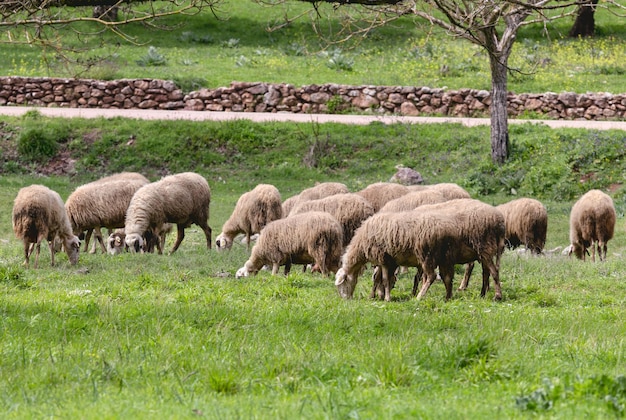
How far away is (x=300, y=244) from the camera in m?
11.5

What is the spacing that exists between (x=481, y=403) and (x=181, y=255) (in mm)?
9181

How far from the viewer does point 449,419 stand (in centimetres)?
482

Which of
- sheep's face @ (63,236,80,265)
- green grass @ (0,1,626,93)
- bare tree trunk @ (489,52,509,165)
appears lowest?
sheep's face @ (63,236,80,265)

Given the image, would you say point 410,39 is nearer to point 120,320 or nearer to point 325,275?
point 325,275

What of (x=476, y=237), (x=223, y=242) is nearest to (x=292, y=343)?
(x=476, y=237)

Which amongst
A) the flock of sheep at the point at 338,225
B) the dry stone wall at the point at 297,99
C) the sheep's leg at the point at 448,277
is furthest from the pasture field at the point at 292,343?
the dry stone wall at the point at 297,99

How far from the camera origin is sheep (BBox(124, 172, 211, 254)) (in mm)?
14523

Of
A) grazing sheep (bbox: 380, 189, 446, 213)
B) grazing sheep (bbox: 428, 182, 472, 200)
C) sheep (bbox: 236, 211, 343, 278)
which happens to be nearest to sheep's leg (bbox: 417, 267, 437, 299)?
sheep (bbox: 236, 211, 343, 278)

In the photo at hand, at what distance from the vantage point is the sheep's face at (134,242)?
46.9ft

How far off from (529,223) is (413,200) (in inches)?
102

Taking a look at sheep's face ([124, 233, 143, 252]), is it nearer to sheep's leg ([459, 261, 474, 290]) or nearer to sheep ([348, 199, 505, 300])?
sheep ([348, 199, 505, 300])

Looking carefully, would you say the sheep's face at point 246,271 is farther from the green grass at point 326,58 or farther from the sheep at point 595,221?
the green grass at point 326,58

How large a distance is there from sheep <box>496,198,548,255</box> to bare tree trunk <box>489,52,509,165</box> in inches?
277

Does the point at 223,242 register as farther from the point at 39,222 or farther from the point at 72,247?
the point at 39,222
